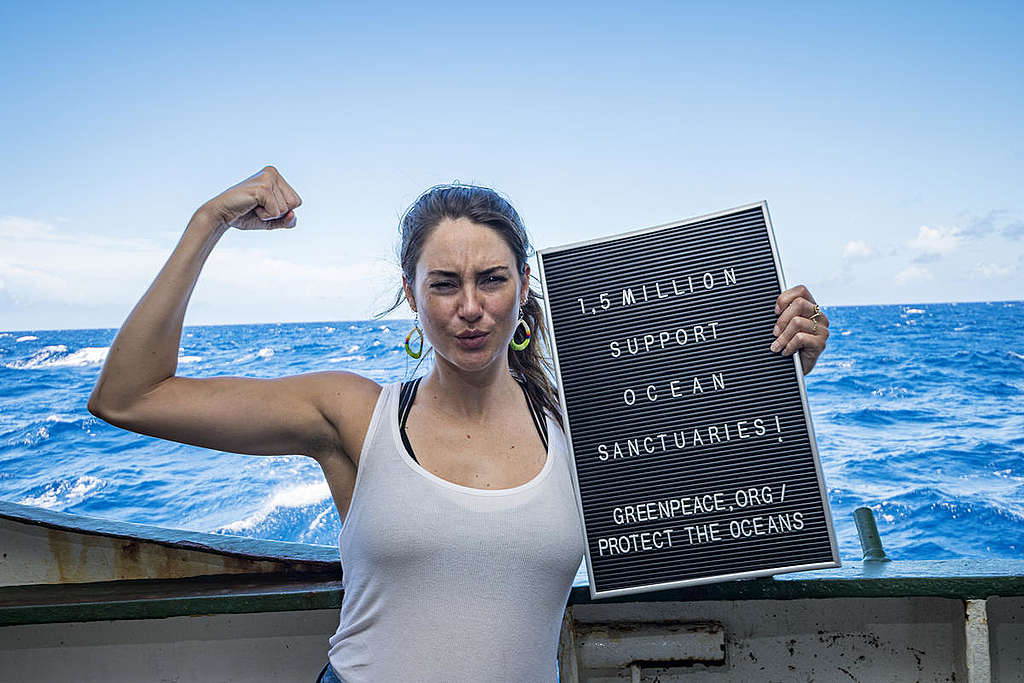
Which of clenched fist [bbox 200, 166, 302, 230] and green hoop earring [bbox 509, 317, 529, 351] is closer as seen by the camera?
clenched fist [bbox 200, 166, 302, 230]

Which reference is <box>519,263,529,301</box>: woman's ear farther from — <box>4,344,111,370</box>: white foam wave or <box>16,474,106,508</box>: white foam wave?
<box>4,344,111,370</box>: white foam wave

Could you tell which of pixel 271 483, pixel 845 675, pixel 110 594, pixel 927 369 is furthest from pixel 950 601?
pixel 927 369

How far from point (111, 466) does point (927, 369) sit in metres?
25.7

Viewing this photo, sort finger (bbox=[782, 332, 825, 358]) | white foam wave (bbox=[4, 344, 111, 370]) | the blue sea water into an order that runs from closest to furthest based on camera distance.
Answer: finger (bbox=[782, 332, 825, 358]) → the blue sea water → white foam wave (bbox=[4, 344, 111, 370])

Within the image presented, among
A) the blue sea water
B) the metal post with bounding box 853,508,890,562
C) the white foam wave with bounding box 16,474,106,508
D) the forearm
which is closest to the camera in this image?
the forearm

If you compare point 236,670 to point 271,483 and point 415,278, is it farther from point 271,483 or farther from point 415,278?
point 271,483

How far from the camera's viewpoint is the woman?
1.32 m

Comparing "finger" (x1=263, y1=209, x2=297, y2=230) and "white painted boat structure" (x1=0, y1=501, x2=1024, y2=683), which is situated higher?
"finger" (x1=263, y1=209, x2=297, y2=230)

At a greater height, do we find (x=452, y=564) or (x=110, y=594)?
(x=452, y=564)

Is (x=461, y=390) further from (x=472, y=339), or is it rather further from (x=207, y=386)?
(x=207, y=386)

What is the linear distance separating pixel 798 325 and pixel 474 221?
0.64 meters

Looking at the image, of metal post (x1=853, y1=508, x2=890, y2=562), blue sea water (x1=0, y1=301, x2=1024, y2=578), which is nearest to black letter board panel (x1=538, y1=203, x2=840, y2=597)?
metal post (x1=853, y1=508, x2=890, y2=562)

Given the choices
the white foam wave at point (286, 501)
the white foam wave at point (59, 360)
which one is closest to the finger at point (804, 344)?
the white foam wave at point (286, 501)

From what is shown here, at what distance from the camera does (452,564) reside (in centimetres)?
133
